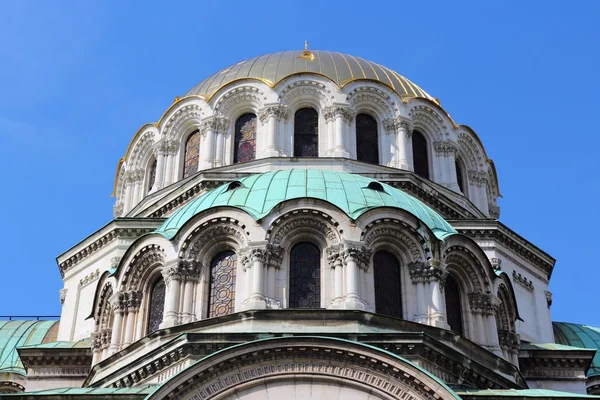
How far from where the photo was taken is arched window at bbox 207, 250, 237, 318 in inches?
→ 889

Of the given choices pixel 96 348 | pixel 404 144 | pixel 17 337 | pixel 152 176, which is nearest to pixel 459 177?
pixel 404 144

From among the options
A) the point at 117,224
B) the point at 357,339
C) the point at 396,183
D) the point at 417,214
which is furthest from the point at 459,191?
the point at 357,339

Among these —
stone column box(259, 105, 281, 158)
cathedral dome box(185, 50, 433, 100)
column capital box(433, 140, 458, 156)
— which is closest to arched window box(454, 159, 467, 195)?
A: column capital box(433, 140, 458, 156)

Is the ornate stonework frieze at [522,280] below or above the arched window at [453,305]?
above

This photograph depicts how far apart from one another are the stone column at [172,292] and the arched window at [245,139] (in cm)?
834

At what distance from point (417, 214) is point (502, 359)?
358 centimetres

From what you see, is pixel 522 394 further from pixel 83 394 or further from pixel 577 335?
pixel 577 335

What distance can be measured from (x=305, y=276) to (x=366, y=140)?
9670 millimetres

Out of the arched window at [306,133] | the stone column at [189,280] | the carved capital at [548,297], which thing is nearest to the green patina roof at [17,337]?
the arched window at [306,133]

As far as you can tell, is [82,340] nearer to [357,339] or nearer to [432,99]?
[357,339]

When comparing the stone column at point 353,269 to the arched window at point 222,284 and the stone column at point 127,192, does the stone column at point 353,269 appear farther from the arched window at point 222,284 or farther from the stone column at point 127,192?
the stone column at point 127,192

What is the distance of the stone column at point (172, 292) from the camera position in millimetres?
22344

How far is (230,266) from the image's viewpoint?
2306 centimetres

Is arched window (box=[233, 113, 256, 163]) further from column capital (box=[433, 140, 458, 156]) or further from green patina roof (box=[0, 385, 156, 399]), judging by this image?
green patina roof (box=[0, 385, 156, 399])
